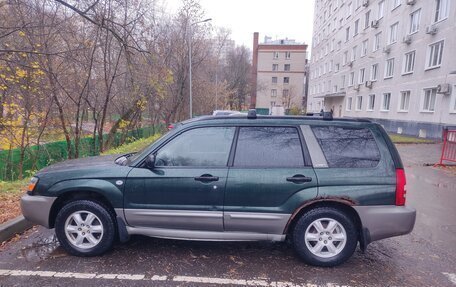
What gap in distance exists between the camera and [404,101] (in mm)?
20156

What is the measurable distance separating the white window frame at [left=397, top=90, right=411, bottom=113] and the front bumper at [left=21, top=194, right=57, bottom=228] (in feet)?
73.4

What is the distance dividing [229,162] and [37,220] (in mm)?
2476

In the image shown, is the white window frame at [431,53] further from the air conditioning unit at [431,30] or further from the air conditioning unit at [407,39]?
the air conditioning unit at [407,39]

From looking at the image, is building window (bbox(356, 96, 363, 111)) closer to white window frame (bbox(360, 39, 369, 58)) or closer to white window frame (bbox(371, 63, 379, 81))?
white window frame (bbox(371, 63, 379, 81))

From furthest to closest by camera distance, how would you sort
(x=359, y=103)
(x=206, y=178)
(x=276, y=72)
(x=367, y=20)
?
(x=276, y=72) → (x=359, y=103) → (x=367, y=20) → (x=206, y=178)

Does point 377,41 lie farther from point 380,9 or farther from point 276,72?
point 276,72

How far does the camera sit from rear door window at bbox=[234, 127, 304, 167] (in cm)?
315

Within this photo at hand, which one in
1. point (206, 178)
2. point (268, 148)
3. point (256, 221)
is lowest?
point (256, 221)

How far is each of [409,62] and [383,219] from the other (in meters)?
21.6

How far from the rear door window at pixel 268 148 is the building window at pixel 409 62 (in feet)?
68.2

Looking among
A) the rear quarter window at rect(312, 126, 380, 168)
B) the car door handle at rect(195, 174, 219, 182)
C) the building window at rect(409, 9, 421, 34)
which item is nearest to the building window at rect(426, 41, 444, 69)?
the building window at rect(409, 9, 421, 34)

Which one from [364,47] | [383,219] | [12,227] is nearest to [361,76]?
[364,47]

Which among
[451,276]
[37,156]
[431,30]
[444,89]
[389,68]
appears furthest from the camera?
[389,68]

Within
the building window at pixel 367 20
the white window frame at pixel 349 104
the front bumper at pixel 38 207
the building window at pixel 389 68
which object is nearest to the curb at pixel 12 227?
the front bumper at pixel 38 207
